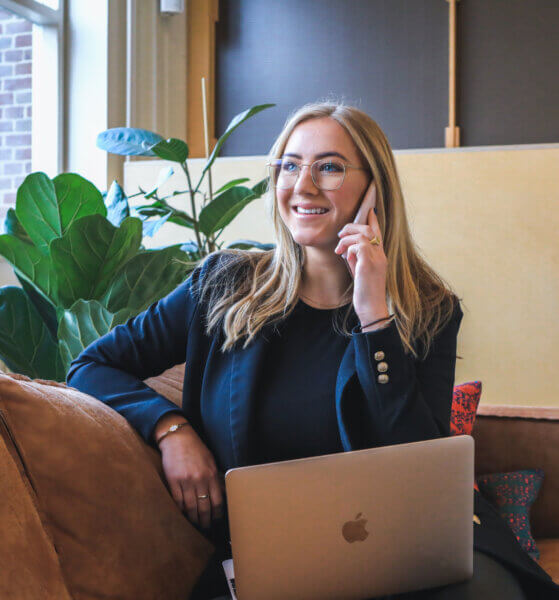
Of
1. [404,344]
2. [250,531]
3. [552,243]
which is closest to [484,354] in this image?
[552,243]

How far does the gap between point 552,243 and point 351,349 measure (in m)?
1.66

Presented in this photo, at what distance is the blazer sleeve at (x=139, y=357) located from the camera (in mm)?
1308

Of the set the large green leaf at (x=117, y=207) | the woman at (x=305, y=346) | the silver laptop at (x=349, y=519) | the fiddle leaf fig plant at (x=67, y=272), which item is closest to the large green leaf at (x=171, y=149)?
the large green leaf at (x=117, y=207)

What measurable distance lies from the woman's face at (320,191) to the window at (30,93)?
1902mm

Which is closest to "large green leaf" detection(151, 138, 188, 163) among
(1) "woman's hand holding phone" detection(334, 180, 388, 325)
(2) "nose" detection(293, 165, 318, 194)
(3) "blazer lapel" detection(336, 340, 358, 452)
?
(2) "nose" detection(293, 165, 318, 194)

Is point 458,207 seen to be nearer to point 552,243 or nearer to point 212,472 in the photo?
point 552,243

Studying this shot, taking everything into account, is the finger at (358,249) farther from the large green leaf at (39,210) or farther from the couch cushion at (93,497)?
the large green leaf at (39,210)

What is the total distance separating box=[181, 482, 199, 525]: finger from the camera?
1225 mm

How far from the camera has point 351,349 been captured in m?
1.40

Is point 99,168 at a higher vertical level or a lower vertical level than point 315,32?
lower

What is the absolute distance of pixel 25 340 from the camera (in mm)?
1909

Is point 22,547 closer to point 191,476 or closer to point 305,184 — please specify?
point 191,476

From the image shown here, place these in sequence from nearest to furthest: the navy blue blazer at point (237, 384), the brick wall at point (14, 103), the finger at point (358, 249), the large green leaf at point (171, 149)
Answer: the navy blue blazer at point (237, 384), the finger at point (358, 249), the large green leaf at point (171, 149), the brick wall at point (14, 103)

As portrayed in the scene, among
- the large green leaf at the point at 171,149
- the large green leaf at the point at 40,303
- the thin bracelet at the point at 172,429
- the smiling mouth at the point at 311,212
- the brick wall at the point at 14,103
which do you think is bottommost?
the thin bracelet at the point at 172,429
